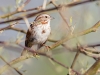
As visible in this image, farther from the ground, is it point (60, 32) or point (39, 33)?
point (60, 32)

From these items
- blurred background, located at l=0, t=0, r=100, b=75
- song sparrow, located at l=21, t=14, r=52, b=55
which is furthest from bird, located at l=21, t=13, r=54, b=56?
blurred background, located at l=0, t=0, r=100, b=75

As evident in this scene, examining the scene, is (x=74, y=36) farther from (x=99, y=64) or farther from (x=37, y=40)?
(x=37, y=40)

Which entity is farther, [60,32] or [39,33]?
[39,33]

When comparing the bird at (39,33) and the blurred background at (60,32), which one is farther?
the bird at (39,33)

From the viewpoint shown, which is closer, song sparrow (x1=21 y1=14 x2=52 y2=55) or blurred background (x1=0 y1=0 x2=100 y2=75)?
blurred background (x1=0 y1=0 x2=100 y2=75)

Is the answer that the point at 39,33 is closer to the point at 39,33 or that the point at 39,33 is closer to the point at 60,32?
the point at 39,33

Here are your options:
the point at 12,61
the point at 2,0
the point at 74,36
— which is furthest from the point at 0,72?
the point at 2,0

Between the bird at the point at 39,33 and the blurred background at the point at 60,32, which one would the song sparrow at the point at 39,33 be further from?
the blurred background at the point at 60,32

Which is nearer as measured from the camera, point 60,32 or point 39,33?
point 60,32

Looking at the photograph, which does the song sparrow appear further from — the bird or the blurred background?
the blurred background

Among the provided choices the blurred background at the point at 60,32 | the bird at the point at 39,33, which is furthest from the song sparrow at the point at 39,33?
the blurred background at the point at 60,32

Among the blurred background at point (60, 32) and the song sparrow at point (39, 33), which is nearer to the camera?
the blurred background at point (60, 32)

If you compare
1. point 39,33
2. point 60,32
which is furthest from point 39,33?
point 60,32
